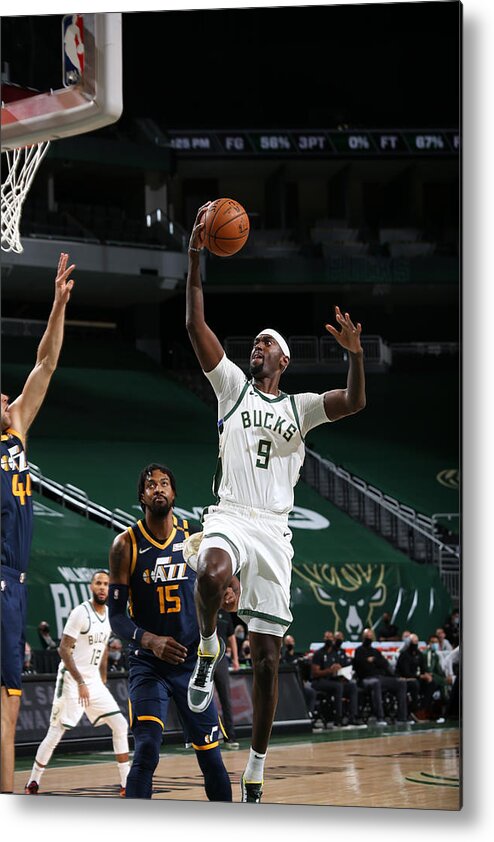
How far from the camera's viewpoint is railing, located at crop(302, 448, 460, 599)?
974cm

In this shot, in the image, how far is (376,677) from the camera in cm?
876

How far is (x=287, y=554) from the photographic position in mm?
5441

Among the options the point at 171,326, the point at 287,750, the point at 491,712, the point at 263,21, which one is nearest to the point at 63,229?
the point at 171,326

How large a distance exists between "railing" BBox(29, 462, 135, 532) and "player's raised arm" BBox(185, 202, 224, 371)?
4832 millimetres

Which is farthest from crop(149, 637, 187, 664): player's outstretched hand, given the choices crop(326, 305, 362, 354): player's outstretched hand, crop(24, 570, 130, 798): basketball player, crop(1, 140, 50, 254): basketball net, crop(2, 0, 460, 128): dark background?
crop(2, 0, 460, 128): dark background

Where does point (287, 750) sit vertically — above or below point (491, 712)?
below

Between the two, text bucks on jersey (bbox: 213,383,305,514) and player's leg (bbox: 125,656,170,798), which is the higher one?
text bucks on jersey (bbox: 213,383,305,514)

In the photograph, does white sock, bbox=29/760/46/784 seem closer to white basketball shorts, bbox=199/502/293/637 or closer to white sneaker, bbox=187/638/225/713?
white sneaker, bbox=187/638/225/713

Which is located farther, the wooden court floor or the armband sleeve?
the armband sleeve

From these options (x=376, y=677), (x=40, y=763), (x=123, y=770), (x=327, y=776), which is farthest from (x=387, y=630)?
(x=40, y=763)

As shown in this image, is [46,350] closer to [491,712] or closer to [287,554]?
[287,554]

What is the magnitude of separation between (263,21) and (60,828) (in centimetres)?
436

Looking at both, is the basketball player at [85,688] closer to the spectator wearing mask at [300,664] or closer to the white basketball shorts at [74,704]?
the white basketball shorts at [74,704]

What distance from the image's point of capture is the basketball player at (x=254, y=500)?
211 inches
